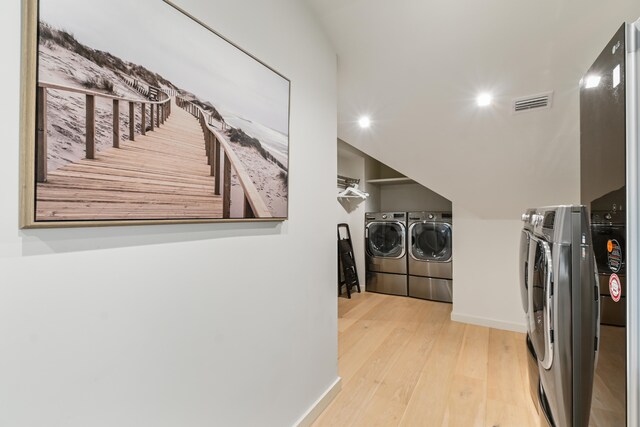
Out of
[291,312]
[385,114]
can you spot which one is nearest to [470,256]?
[385,114]

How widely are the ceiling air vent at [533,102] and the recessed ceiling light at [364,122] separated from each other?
1068 mm

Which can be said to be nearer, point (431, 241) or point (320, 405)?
point (320, 405)

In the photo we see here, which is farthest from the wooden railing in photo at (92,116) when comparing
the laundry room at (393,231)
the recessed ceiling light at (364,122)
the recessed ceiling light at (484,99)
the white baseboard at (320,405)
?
the laundry room at (393,231)

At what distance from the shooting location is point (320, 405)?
1.70m

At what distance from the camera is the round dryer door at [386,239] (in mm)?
4066

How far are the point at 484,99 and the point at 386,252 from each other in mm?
2617

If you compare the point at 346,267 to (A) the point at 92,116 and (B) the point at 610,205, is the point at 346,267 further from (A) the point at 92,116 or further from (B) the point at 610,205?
(A) the point at 92,116

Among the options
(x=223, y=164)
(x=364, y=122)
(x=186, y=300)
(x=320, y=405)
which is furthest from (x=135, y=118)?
(x=364, y=122)

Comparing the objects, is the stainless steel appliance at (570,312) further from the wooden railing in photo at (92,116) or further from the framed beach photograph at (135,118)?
the wooden railing in photo at (92,116)

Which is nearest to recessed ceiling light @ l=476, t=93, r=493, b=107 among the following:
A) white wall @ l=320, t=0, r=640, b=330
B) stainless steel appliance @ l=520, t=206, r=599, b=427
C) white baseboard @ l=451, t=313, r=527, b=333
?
white wall @ l=320, t=0, r=640, b=330

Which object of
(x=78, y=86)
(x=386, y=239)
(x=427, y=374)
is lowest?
(x=427, y=374)

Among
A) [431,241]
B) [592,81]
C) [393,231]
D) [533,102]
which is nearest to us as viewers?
[592,81]

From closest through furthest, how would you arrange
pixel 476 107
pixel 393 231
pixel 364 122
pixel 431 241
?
pixel 476 107
pixel 364 122
pixel 431 241
pixel 393 231

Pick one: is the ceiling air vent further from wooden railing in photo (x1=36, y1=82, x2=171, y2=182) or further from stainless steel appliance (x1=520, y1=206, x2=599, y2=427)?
wooden railing in photo (x1=36, y1=82, x2=171, y2=182)
